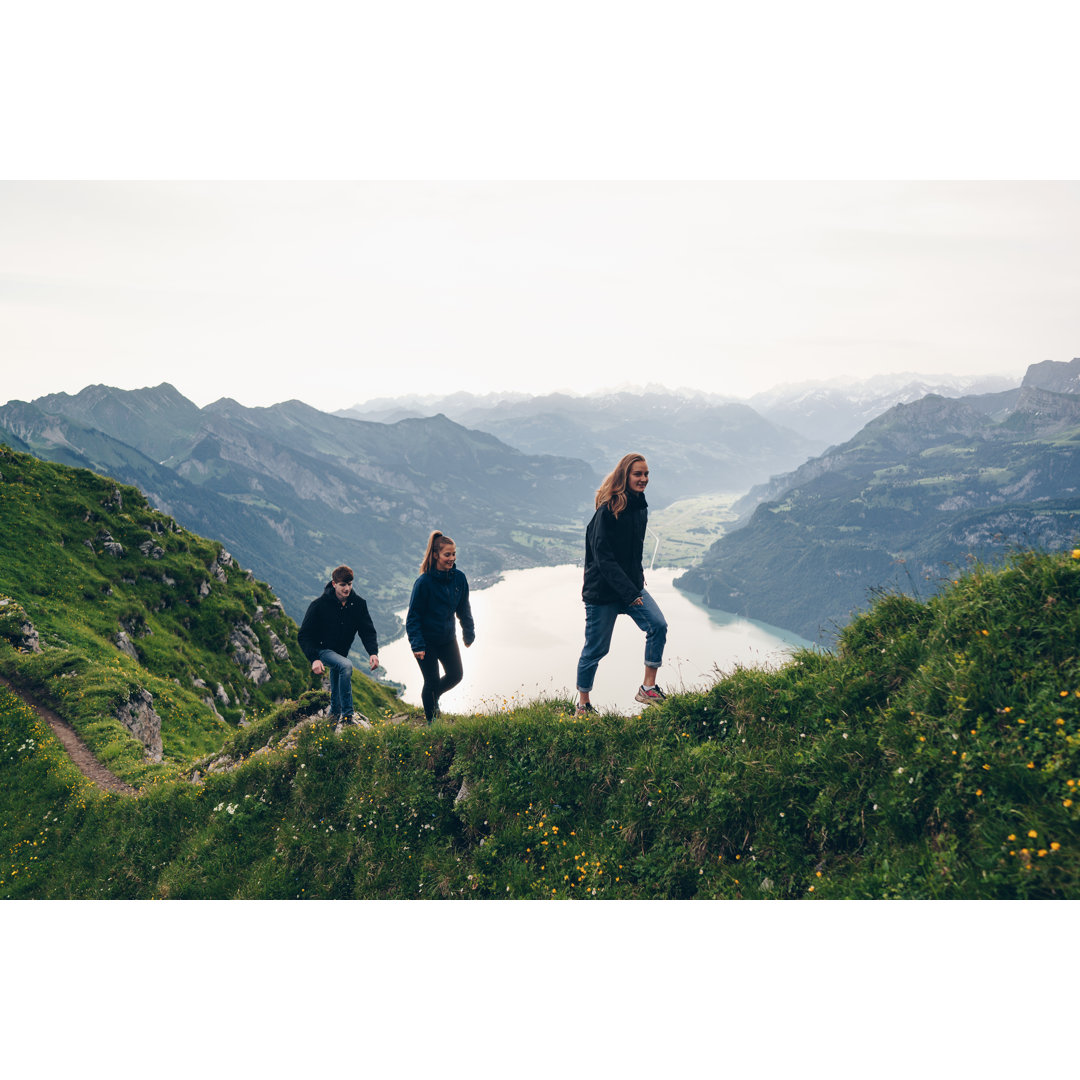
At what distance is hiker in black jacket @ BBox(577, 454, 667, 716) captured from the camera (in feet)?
29.9

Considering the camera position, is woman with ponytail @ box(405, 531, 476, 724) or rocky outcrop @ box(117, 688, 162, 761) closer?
woman with ponytail @ box(405, 531, 476, 724)

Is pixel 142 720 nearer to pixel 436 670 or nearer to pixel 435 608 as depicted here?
pixel 436 670

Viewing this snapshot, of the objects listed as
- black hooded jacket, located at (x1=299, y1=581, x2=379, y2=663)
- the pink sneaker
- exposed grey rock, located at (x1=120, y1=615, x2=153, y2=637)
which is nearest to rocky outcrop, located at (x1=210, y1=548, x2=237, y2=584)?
exposed grey rock, located at (x1=120, y1=615, x2=153, y2=637)

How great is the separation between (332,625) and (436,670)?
2.60 m

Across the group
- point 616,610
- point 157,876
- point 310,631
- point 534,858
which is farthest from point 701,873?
point 157,876

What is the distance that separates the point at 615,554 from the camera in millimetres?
9297

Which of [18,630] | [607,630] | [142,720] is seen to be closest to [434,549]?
[607,630]

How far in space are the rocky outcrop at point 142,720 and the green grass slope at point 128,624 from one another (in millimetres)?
133

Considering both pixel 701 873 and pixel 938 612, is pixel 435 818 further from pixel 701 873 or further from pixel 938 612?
pixel 938 612

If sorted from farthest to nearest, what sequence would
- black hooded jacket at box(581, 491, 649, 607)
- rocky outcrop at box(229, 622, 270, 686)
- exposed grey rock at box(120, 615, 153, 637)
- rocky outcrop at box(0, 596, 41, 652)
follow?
1. rocky outcrop at box(229, 622, 270, 686)
2. exposed grey rock at box(120, 615, 153, 637)
3. rocky outcrop at box(0, 596, 41, 652)
4. black hooded jacket at box(581, 491, 649, 607)

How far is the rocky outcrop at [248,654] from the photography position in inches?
1729

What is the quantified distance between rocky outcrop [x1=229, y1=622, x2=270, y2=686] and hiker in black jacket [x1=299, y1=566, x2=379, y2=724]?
35.5 meters

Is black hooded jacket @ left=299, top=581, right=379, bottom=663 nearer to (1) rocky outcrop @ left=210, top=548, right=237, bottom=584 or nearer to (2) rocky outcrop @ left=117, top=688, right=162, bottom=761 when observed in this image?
(2) rocky outcrop @ left=117, top=688, right=162, bottom=761

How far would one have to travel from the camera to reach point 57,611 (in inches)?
1252
